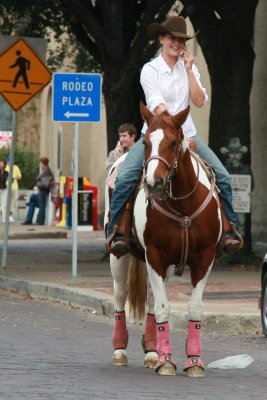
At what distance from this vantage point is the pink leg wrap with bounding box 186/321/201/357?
11.1 meters

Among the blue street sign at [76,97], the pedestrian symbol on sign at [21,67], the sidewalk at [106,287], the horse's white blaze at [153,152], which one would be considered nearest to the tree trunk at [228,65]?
the sidewalk at [106,287]

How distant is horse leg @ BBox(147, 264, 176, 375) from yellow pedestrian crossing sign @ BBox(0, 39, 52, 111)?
A: 12.5 metres

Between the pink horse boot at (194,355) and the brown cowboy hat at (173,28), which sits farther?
the brown cowboy hat at (173,28)

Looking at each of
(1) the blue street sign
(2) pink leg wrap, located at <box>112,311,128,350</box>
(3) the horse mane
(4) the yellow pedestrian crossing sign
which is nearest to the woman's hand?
(3) the horse mane

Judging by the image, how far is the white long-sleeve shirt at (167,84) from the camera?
36.9 ft

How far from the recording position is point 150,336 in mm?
11992

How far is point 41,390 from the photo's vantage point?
997cm

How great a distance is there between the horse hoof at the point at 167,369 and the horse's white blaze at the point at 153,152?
148cm

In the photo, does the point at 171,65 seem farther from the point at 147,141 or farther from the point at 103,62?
A: the point at 103,62

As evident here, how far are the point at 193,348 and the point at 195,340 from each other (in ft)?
0.26

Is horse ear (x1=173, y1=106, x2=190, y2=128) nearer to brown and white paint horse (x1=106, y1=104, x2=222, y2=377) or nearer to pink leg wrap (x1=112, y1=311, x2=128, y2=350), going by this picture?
brown and white paint horse (x1=106, y1=104, x2=222, y2=377)

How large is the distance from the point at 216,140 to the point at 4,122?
1072 inches

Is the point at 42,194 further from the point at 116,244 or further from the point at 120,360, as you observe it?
the point at 116,244

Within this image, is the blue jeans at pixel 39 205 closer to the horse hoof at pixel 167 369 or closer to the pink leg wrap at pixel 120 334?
the pink leg wrap at pixel 120 334
